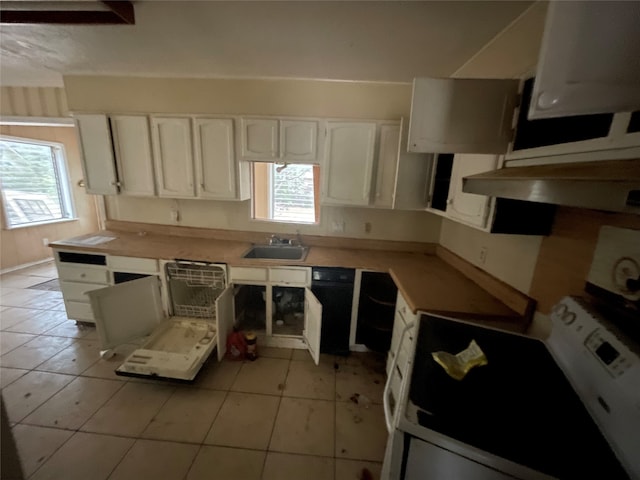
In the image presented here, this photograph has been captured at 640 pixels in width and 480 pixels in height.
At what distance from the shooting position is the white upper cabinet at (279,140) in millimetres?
2342

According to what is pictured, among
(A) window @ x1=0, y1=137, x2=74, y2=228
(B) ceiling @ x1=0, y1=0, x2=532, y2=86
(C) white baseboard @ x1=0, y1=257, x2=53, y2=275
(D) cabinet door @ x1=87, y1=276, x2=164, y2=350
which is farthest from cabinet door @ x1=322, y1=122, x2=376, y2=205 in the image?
(C) white baseboard @ x1=0, y1=257, x2=53, y2=275

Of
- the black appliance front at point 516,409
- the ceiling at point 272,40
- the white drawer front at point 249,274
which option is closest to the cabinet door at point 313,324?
the white drawer front at point 249,274

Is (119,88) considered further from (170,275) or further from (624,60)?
(624,60)

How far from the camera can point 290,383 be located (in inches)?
81.3

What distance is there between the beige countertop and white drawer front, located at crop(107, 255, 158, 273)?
0.17 feet

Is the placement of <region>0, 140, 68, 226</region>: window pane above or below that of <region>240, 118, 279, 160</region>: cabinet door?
below

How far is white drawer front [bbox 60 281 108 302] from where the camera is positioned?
2.52m

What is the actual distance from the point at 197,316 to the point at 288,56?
2.44 meters

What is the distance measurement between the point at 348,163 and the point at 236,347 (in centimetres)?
190

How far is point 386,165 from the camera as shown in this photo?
91.4 inches

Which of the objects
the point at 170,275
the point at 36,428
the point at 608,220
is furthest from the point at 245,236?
the point at 608,220

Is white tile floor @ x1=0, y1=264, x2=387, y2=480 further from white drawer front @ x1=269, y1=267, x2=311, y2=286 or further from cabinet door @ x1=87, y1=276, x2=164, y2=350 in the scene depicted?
white drawer front @ x1=269, y1=267, x2=311, y2=286

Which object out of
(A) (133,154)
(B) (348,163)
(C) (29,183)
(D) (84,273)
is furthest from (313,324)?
(C) (29,183)

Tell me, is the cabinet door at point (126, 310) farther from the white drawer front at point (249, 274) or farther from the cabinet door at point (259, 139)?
the cabinet door at point (259, 139)
